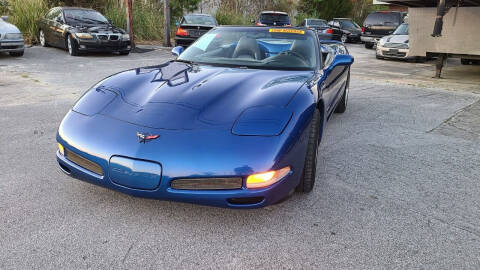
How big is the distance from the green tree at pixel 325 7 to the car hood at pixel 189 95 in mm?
26165

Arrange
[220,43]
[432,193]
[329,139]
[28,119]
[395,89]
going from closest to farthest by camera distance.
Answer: [432,193] < [220,43] < [329,139] < [28,119] < [395,89]

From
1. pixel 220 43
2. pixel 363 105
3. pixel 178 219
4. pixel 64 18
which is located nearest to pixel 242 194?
pixel 178 219

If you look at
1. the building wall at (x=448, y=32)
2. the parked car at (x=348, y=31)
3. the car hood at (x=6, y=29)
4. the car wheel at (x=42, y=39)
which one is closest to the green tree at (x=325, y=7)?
the parked car at (x=348, y=31)

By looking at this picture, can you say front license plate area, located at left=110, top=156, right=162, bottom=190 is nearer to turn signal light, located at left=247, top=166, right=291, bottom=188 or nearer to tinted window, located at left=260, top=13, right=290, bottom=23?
turn signal light, located at left=247, top=166, right=291, bottom=188

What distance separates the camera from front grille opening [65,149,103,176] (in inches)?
91.8

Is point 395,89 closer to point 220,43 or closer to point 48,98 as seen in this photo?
point 220,43

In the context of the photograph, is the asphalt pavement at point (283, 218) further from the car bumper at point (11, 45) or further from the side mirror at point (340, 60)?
the car bumper at point (11, 45)

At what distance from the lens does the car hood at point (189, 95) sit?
245 centimetres

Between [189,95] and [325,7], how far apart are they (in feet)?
91.8

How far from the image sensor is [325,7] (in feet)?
92.9

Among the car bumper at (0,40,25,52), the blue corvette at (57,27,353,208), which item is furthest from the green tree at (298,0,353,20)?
the blue corvette at (57,27,353,208)

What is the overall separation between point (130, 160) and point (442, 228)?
206 cm

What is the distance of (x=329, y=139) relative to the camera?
14.4 ft

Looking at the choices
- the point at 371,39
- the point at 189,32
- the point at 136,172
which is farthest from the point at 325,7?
the point at 136,172
